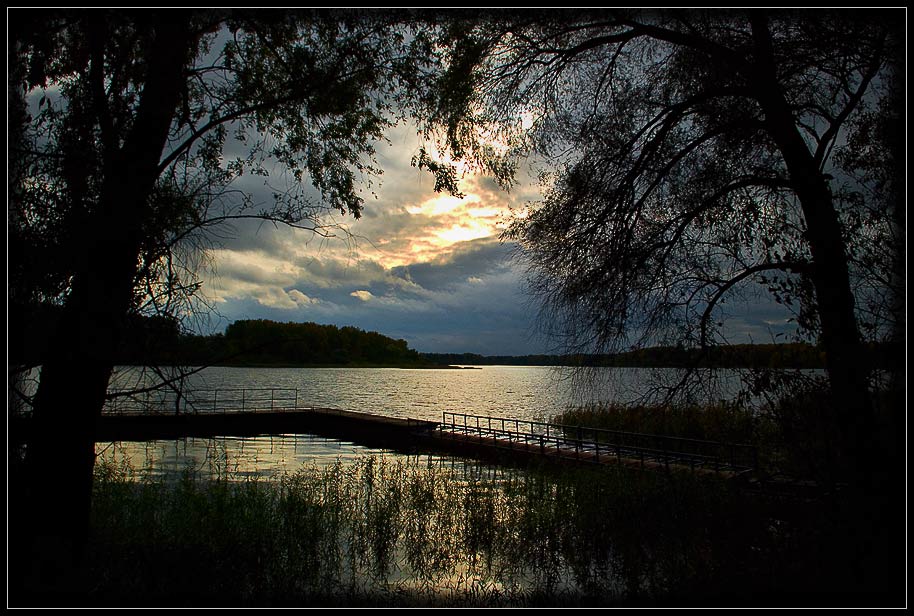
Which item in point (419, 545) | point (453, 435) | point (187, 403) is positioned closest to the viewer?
point (187, 403)

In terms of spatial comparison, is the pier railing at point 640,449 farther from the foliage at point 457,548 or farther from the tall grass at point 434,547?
the foliage at point 457,548

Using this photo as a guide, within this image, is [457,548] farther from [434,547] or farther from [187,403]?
[187,403]

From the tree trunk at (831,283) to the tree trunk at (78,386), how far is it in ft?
25.2

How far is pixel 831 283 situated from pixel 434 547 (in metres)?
8.73

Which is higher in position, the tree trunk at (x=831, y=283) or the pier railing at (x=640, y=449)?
the tree trunk at (x=831, y=283)

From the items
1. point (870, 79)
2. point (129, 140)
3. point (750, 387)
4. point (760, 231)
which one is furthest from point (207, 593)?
point (870, 79)

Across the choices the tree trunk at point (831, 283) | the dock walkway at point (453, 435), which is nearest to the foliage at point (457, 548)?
the tree trunk at point (831, 283)

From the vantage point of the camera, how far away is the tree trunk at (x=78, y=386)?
5387 millimetres

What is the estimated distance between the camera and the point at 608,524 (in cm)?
1170

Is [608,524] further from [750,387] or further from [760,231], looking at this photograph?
[760,231]

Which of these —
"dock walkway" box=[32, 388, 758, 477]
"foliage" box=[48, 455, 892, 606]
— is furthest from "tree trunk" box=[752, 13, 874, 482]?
"dock walkway" box=[32, 388, 758, 477]

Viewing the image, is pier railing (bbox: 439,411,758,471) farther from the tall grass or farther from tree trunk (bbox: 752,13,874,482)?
tree trunk (bbox: 752,13,874,482)

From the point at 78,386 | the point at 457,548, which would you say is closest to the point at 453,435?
the point at 457,548

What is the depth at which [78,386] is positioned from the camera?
5465mm
